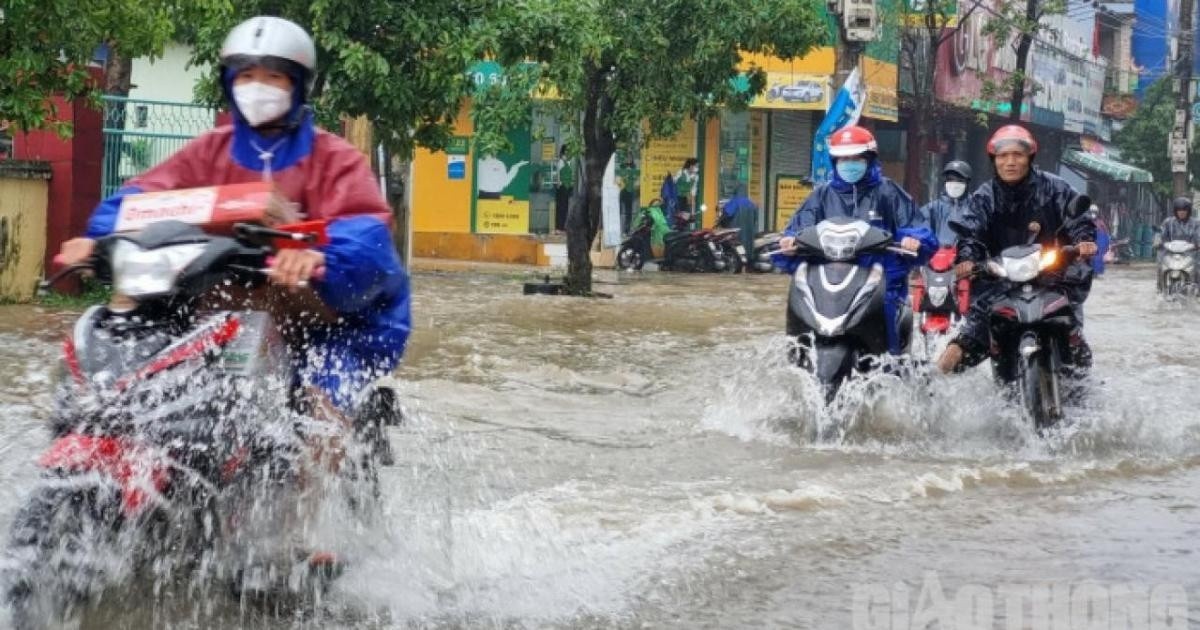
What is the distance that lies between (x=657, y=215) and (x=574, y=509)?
19422 millimetres

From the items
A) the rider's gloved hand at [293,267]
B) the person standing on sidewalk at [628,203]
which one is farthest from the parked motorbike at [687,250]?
the rider's gloved hand at [293,267]

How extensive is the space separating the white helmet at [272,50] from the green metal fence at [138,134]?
1036cm

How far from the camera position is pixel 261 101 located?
3990mm

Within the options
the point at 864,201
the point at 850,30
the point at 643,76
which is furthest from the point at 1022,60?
the point at 864,201

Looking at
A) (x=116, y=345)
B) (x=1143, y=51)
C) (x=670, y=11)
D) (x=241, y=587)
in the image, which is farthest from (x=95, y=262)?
(x=1143, y=51)

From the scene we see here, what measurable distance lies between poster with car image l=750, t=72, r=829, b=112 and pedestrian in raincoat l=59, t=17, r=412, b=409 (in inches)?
938

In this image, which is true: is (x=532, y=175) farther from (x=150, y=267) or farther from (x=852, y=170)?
(x=150, y=267)

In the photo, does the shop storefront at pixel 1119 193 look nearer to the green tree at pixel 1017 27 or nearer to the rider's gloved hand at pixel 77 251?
the green tree at pixel 1017 27

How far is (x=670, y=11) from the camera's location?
1734 cm

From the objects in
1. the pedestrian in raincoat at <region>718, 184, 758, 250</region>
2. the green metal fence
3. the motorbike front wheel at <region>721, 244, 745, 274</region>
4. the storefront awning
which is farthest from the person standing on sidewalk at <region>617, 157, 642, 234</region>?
the storefront awning

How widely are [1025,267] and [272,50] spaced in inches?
160

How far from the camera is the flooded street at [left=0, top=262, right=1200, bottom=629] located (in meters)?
4.29

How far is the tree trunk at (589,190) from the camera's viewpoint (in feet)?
58.0

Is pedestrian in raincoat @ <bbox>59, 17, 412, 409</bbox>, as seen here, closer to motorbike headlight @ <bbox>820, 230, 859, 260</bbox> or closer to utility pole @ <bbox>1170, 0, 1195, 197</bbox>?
motorbike headlight @ <bbox>820, 230, 859, 260</bbox>
